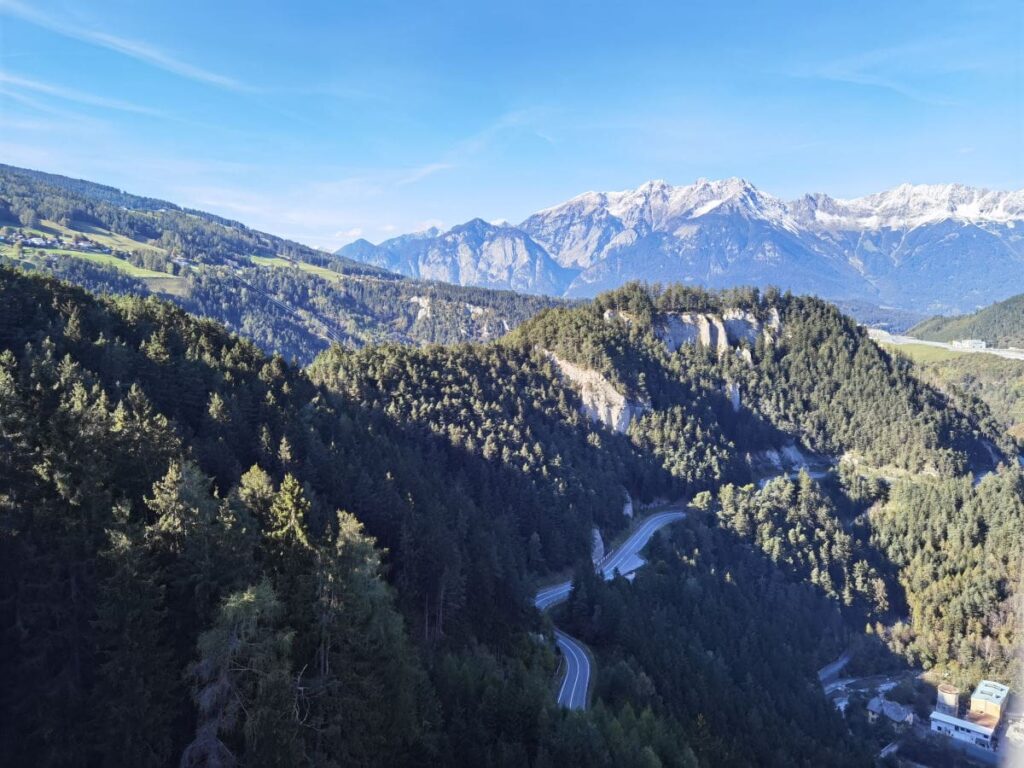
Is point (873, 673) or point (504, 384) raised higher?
point (504, 384)

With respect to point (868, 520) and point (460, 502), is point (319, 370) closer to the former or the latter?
point (460, 502)

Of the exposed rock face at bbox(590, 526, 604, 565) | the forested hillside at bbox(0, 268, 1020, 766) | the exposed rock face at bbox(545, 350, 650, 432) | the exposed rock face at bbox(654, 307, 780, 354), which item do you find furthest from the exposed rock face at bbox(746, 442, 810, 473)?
the exposed rock face at bbox(590, 526, 604, 565)

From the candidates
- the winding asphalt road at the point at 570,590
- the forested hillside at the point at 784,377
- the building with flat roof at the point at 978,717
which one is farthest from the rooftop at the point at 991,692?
the forested hillside at the point at 784,377

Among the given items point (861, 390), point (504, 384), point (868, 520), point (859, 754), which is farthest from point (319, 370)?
point (861, 390)

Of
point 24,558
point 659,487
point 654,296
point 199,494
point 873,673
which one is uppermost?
point 654,296

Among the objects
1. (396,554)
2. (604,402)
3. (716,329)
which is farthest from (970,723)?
(716,329)

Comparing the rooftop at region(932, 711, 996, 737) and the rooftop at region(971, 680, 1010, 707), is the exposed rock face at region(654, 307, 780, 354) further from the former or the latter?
the rooftop at region(932, 711, 996, 737)

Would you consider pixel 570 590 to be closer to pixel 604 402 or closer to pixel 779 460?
pixel 604 402
